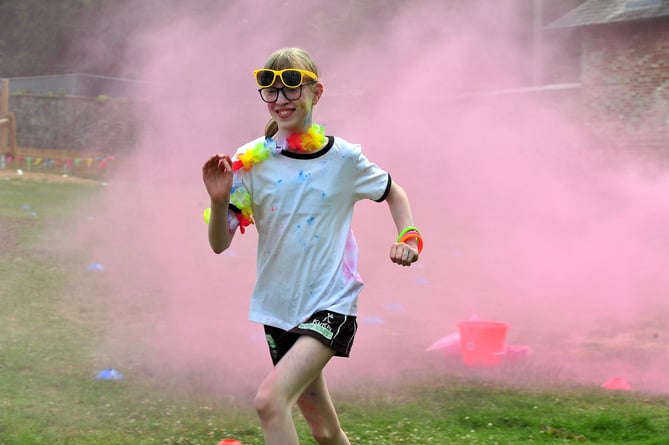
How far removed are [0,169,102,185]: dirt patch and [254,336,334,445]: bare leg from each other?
1605cm

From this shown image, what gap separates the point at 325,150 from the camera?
355 cm

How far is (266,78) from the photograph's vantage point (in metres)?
3.50

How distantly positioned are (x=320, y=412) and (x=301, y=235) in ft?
2.29

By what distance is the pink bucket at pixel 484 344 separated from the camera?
5.77 m

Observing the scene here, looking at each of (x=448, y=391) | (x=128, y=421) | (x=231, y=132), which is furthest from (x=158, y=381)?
(x=231, y=132)

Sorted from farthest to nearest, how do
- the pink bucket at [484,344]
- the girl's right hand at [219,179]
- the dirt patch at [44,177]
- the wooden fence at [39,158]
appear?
1. the wooden fence at [39,158]
2. the dirt patch at [44,177]
3. the pink bucket at [484,344]
4. the girl's right hand at [219,179]

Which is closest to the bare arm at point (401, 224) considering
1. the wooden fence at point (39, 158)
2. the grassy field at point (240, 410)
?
the grassy field at point (240, 410)

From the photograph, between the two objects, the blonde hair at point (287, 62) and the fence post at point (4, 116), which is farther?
the fence post at point (4, 116)

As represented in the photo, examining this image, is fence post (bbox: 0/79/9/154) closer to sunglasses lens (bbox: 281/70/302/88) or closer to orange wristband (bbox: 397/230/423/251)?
sunglasses lens (bbox: 281/70/302/88)

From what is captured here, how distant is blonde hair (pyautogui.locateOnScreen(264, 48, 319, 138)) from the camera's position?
3516 millimetres

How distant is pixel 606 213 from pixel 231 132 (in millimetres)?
4415

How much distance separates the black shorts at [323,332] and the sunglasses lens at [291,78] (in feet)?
2.92

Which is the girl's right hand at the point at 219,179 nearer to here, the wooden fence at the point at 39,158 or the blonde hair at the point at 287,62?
the blonde hair at the point at 287,62

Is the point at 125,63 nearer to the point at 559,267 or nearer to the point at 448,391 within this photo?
the point at 559,267
